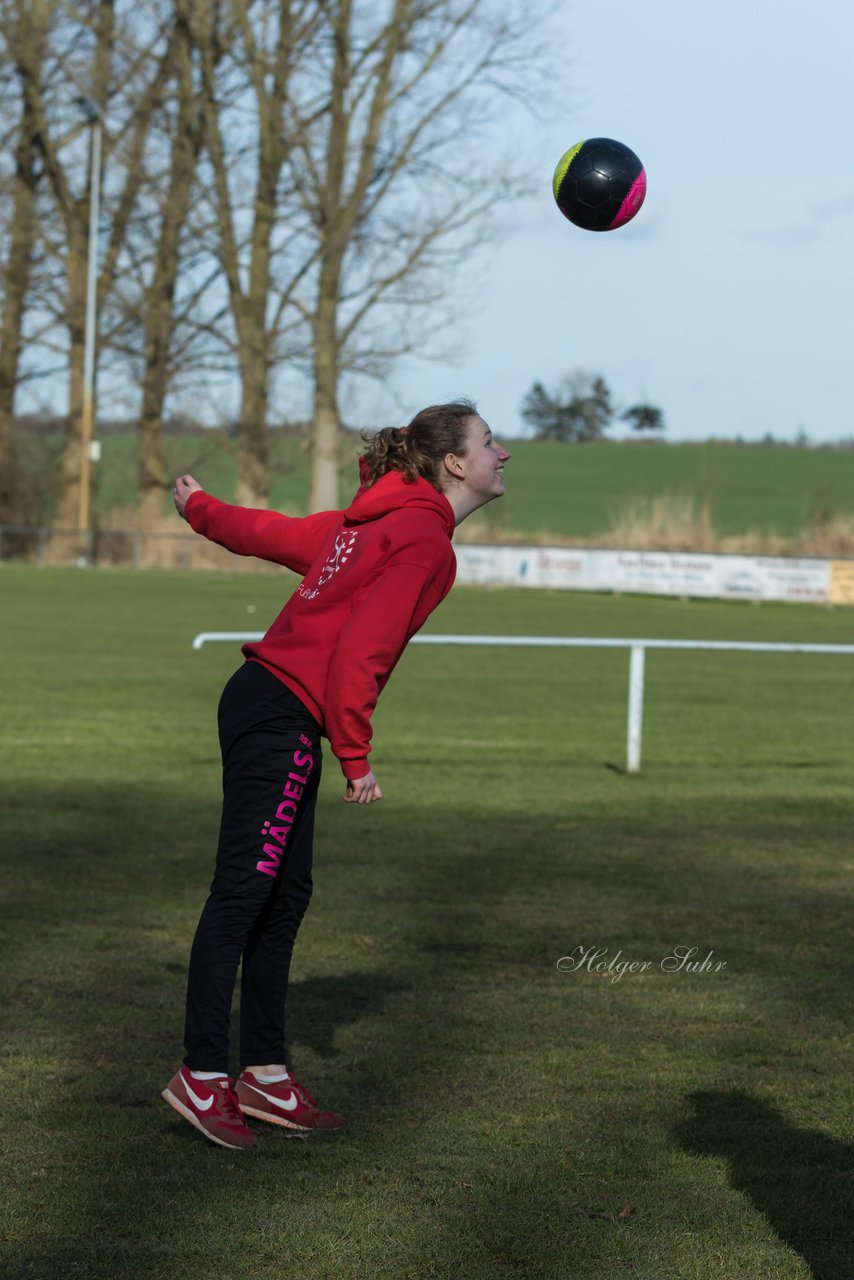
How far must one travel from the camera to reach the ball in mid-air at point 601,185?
20.8ft

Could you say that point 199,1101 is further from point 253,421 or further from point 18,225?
point 18,225

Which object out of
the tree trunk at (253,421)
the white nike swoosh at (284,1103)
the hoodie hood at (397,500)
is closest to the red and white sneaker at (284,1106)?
the white nike swoosh at (284,1103)

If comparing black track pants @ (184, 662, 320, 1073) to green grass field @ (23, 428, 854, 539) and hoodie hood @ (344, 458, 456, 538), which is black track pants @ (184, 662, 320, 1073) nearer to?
hoodie hood @ (344, 458, 456, 538)

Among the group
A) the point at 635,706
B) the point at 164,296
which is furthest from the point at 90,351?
the point at 635,706

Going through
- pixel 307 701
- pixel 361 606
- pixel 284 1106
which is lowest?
pixel 284 1106

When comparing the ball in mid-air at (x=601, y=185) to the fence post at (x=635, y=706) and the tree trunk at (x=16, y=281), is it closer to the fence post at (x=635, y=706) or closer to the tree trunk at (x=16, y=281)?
the fence post at (x=635, y=706)

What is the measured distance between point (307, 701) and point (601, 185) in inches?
112

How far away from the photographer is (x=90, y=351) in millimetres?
50688

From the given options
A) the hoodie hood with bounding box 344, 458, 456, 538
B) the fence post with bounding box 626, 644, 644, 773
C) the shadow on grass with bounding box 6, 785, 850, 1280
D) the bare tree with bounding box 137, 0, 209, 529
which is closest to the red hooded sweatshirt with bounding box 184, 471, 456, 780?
the hoodie hood with bounding box 344, 458, 456, 538

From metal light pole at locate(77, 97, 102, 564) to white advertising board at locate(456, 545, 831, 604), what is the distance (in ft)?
39.9

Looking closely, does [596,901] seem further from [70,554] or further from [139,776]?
[70,554]

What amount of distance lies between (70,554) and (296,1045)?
49.0m

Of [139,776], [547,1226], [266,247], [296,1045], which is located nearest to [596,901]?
[296,1045]

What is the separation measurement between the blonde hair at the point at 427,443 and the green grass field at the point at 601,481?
48.7 metres
